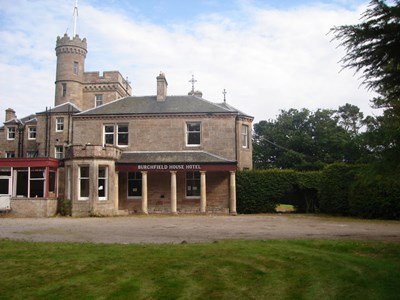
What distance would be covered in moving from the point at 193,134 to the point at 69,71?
717 inches

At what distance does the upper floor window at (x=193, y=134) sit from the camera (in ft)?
105

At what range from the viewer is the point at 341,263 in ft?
27.2

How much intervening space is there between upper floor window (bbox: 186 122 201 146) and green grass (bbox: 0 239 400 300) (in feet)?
73.1

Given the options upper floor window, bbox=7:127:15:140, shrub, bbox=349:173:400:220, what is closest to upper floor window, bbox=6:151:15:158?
upper floor window, bbox=7:127:15:140

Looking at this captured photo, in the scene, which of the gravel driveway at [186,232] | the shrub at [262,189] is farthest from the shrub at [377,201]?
the shrub at [262,189]

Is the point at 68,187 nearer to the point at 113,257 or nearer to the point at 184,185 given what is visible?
the point at 184,185

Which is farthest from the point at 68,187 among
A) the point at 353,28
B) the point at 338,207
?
the point at 353,28

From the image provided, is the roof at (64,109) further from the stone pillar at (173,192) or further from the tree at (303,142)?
the tree at (303,142)

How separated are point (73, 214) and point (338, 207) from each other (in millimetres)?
16371

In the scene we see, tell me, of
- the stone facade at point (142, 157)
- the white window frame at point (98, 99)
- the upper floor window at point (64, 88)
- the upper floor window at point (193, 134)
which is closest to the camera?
the stone facade at point (142, 157)

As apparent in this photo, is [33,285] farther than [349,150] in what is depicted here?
No

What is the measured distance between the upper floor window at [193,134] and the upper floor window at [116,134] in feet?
15.1

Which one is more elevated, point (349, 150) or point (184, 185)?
point (349, 150)

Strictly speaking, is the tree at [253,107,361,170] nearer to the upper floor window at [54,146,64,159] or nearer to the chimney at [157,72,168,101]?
the chimney at [157,72,168,101]
